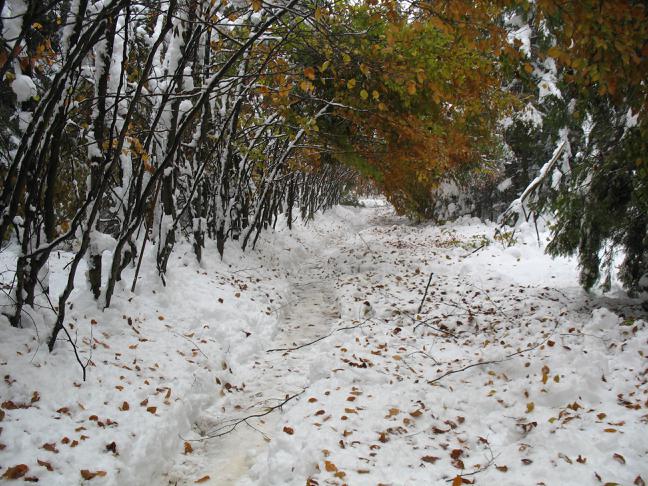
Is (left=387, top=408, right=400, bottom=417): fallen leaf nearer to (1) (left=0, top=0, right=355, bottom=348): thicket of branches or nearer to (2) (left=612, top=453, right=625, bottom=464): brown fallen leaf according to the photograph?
(2) (left=612, top=453, right=625, bottom=464): brown fallen leaf

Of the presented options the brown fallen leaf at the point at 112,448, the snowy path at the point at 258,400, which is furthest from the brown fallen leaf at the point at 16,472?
the snowy path at the point at 258,400

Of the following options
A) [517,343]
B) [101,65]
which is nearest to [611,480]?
[517,343]

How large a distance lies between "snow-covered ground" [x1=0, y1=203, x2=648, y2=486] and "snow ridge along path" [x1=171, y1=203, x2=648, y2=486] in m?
0.02

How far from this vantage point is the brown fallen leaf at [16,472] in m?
2.84

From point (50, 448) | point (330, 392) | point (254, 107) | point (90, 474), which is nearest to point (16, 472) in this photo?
point (50, 448)

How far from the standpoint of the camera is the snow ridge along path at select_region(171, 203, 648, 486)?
3.41 meters

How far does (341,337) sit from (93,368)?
347cm

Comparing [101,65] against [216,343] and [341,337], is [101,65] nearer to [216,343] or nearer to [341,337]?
[216,343]

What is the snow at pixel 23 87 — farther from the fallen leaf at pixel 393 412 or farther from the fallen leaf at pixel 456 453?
the fallen leaf at pixel 456 453

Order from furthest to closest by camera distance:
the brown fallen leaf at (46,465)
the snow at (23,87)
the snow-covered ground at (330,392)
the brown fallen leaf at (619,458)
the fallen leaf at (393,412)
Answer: the fallen leaf at (393,412) → the snow at (23,87) → the snow-covered ground at (330,392) → the brown fallen leaf at (619,458) → the brown fallen leaf at (46,465)

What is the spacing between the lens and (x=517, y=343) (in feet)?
19.2

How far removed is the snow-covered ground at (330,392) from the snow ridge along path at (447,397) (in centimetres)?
2

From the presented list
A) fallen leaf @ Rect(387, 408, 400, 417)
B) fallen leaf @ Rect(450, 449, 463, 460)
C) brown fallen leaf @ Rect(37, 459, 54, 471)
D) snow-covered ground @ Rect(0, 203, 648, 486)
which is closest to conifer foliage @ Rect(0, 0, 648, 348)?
snow-covered ground @ Rect(0, 203, 648, 486)

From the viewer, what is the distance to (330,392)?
15.7 feet
